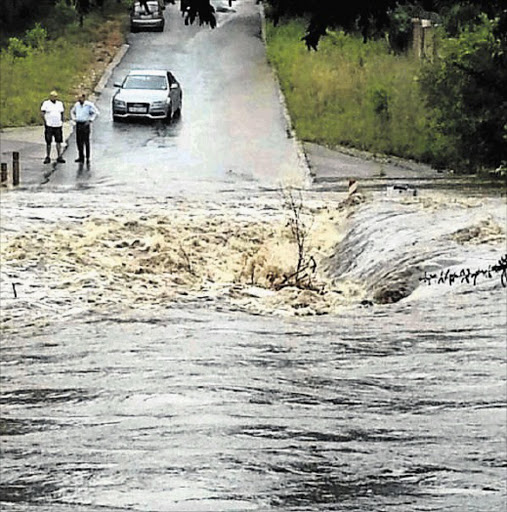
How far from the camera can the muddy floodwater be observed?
929 centimetres

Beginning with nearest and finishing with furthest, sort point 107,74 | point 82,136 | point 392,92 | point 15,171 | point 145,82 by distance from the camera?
point 15,171 < point 82,136 < point 392,92 < point 145,82 < point 107,74

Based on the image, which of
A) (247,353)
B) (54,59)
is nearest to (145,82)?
(54,59)

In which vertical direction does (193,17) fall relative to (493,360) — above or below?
above

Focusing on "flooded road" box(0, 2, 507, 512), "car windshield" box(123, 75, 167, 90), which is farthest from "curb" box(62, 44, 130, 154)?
"flooded road" box(0, 2, 507, 512)

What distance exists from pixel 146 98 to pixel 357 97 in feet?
17.7

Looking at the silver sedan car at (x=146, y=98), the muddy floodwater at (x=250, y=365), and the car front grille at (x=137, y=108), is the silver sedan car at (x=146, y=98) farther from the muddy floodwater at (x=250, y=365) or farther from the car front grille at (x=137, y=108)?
the muddy floodwater at (x=250, y=365)

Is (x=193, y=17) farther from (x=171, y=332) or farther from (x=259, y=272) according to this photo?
(x=259, y=272)

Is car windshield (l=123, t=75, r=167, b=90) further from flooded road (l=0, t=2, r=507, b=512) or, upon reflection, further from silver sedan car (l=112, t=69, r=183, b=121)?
flooded road (l=0, t=2, r=507, b=512)

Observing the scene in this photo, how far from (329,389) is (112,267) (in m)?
6.48

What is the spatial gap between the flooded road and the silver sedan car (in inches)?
322

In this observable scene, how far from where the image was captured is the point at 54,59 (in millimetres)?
37719

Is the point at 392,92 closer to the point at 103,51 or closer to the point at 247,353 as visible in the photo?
the point at 103,51

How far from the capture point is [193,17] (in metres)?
3.42

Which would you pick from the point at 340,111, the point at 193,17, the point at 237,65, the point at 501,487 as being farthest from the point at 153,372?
the point at 237,65
